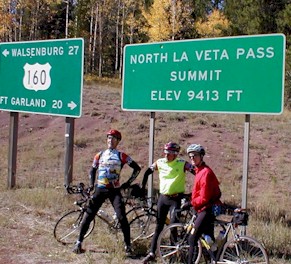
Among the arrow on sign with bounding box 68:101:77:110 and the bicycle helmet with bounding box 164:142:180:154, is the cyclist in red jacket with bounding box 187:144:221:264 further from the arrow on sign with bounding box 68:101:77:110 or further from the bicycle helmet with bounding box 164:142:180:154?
the arrow on sign with bounding box 68:101:77:110

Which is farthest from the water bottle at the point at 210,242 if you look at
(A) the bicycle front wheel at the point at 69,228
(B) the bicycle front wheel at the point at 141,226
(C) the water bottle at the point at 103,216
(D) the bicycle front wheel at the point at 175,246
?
(A) the bicycle front wheel at the point at 69,228

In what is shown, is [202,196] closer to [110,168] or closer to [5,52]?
[110,168]

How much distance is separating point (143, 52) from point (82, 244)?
3122 mm

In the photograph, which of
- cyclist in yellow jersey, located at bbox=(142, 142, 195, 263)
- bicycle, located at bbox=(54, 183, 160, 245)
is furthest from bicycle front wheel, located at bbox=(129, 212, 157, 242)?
cyclist in yellow jersey, located at bbox=(142, 142, 195, 263)

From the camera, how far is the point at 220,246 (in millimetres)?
5234

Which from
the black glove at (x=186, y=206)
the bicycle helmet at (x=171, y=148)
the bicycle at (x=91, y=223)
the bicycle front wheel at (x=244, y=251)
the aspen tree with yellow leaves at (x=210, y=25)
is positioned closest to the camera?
the bicycle front wheel at (x=244, y=251)

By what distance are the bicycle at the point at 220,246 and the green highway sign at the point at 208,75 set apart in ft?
5.66

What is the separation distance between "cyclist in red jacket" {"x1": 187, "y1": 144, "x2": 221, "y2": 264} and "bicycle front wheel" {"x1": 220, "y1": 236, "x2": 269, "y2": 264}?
339 millimetres

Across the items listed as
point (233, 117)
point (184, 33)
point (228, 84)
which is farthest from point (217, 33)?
point (228, 84)

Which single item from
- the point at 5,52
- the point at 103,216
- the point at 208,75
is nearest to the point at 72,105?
the point at 5,52

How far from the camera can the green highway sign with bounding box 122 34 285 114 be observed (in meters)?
6.25

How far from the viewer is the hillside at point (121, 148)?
8.09 meters

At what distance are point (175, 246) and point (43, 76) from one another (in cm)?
549

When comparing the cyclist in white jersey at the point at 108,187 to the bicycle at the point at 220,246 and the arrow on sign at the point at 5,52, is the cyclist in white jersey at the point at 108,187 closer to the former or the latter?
the bicycle at the point at 220,246
